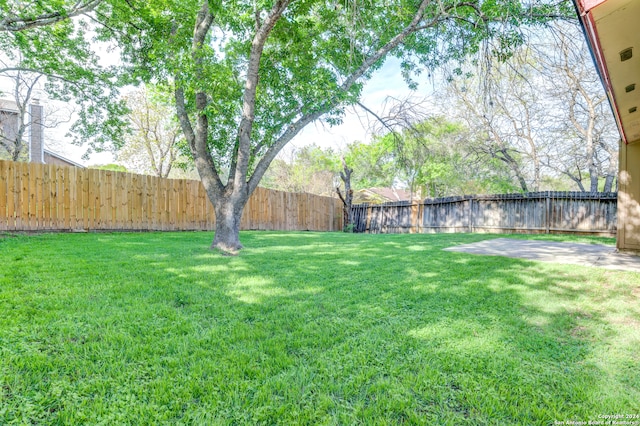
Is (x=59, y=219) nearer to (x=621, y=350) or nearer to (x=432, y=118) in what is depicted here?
(x=432, y=118)

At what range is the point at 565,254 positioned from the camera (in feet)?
15.1

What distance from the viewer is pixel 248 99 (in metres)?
5.00

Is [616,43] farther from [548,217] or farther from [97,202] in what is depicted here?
[97,202]

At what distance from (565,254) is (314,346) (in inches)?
182

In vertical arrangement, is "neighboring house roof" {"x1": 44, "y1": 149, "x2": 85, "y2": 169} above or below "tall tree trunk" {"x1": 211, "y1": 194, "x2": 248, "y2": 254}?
above

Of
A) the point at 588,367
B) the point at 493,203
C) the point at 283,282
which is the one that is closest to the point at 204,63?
the point at 283,282

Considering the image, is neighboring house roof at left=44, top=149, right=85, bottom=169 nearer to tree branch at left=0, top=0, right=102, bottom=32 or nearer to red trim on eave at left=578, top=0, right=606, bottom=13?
tree branch at left=0, top=0, right=102, bottom=32

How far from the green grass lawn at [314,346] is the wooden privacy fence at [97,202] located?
3983mm

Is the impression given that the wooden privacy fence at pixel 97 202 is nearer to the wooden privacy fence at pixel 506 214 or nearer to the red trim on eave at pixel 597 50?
the wooden privacy fence at pixel 506 214

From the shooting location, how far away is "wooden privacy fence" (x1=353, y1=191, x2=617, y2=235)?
8.03 m

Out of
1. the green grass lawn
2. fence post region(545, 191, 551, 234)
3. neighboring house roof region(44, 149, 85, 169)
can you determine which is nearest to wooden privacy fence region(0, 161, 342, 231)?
the green grass lawn

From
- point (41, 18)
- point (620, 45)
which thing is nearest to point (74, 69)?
point (41, 18)

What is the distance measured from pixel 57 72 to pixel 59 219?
4.33 m

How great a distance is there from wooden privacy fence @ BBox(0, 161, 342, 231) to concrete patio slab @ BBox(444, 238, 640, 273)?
7.38 metres
